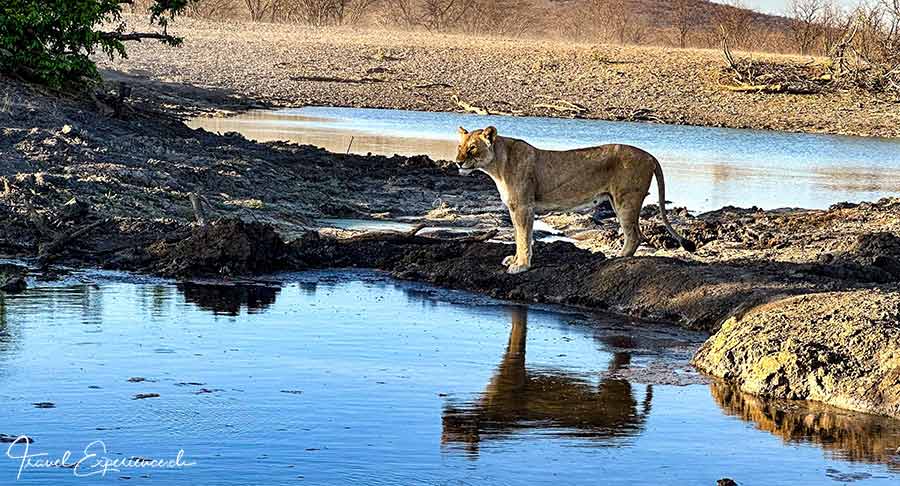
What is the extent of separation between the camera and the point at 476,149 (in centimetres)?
1348

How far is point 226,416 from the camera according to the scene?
8.57 metres

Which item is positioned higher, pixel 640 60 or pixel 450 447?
pixel 640 60

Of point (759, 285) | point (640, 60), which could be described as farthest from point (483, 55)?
point (759, 285)

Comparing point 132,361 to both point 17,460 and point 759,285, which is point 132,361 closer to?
point 17,460

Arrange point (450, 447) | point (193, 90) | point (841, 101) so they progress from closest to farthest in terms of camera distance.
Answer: point (450, 447) → point (193, 90) → point (841, 101)

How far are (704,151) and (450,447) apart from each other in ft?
88.4

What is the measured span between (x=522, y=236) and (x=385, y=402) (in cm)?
494

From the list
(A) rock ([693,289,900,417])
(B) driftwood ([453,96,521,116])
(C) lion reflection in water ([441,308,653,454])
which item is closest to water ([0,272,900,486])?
(C) lion reflection in water ([441,308,653,454])

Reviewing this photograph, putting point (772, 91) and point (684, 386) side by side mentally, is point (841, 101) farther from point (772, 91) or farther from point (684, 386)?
point (684, 386)

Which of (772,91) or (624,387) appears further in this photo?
(772,91)

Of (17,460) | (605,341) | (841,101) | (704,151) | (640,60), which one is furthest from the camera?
(640,60)

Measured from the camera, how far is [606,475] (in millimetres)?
7699

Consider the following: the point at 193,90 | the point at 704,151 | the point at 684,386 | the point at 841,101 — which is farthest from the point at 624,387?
the point at 841,101

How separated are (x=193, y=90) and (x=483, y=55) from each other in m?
14.5
